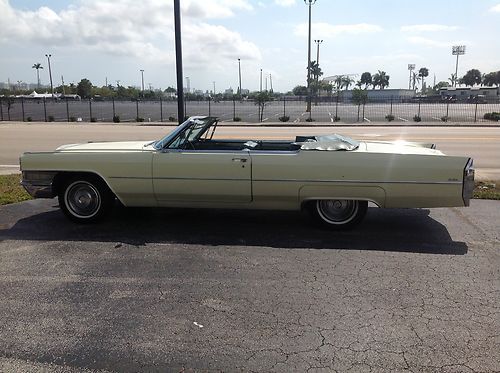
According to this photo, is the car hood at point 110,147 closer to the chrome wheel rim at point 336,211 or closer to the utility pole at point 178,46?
the chrome wheel rim at point 336,211

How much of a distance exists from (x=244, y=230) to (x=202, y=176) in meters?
0.85

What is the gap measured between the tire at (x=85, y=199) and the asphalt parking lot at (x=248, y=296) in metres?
0.20

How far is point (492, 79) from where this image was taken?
149m

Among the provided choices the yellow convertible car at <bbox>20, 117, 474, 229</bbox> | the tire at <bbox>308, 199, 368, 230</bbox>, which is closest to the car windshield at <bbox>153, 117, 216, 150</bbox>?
the yellow convertible car at <bbox>20, 117, 474, 229</bbox>

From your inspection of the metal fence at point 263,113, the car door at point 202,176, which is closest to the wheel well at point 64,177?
the car door at point 202,176

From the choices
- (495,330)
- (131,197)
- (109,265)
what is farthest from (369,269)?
(131,197)

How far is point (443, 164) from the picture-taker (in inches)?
207

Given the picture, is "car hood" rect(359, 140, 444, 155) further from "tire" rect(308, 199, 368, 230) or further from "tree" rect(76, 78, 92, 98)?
"tree" rect(76, 78, 92, 98)

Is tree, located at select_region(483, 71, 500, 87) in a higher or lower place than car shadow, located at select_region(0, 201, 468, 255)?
higher

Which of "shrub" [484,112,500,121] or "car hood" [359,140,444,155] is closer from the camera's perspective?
"car hood" [359,140,444,155]

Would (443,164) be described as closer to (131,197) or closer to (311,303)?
(311,303)

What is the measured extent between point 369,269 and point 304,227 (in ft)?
4.85

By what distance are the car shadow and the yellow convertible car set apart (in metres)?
0.29

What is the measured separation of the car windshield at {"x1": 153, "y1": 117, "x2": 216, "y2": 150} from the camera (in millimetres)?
5828
